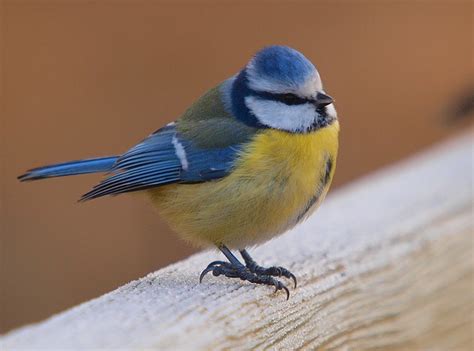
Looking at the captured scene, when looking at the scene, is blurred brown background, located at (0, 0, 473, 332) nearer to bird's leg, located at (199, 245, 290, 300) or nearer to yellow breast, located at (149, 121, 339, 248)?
yellow breast, located at (149, 121, 339, 248)

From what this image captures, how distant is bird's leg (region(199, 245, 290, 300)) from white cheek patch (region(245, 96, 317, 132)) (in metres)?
0.35

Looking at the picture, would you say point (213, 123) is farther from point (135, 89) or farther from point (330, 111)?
point (135, 89)

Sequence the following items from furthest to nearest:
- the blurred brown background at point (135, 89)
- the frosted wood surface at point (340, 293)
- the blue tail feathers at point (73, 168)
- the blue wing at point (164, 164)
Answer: the blurred brown background at point (135, 89)
the blue tail feathers at point (73, 168)
the blue wing at point (164, 164)
the frosted wood surface at point (340, 293)

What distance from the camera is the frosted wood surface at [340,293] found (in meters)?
1.22

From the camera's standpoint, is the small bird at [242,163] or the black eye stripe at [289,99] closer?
the small bird at [242,163]

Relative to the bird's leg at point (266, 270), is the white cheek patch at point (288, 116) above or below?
above

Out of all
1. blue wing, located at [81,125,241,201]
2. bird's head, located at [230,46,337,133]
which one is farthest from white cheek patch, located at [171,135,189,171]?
bird's head, located at [230,46,337,133]

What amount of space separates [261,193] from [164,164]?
0.33m

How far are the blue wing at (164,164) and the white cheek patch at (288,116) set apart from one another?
11 cm

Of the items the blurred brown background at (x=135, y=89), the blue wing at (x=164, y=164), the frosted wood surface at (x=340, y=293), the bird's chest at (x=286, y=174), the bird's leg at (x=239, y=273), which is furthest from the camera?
the blurred brown background at (x=135, y=89)

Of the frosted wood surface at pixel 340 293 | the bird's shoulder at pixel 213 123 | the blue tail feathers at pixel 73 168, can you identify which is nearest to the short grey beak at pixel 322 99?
the bird's shoulder at pixel 213 123

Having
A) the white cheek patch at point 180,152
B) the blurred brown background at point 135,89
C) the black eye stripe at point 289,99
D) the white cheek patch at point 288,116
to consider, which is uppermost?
the black eye stripe at point 289,99

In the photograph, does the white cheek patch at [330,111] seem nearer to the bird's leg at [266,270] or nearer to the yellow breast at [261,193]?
the yellow breast at [261,193]

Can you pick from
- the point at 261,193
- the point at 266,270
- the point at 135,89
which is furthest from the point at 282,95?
the point at 135,89
